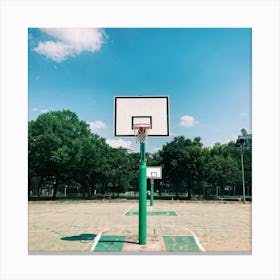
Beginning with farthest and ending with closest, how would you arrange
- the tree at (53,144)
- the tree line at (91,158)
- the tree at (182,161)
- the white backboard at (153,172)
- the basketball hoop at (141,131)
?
the tree at (182,161) → the tree line at (91,158) → the tree at (53,144) → the white backboard at (153,172) → the basketball hoop at (141,131)

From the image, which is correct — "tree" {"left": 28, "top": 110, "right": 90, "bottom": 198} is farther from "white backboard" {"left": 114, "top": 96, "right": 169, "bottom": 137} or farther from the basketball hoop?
the basketball hoop

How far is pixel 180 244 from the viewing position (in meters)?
8.49

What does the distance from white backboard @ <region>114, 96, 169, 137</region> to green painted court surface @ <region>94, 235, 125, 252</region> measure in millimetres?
2738

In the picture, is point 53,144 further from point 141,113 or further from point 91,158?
point 141,113

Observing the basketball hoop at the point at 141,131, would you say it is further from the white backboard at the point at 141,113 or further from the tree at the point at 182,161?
the tree at the point at 182,161

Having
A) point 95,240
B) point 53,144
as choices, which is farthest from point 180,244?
point 53,144

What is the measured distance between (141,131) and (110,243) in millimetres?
2913

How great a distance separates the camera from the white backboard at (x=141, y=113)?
9.16 m

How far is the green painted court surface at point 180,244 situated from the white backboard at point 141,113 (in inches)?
109

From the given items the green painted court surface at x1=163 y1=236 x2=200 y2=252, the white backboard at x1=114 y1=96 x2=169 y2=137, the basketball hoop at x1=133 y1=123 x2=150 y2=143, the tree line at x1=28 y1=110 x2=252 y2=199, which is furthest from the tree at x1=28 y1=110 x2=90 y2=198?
the green painted court surface at x1=163 y1=236 x2=200 y2=252

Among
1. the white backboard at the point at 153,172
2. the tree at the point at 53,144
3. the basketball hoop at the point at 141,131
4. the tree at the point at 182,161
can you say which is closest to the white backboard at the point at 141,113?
the basketball hoop at the point at 141,131
